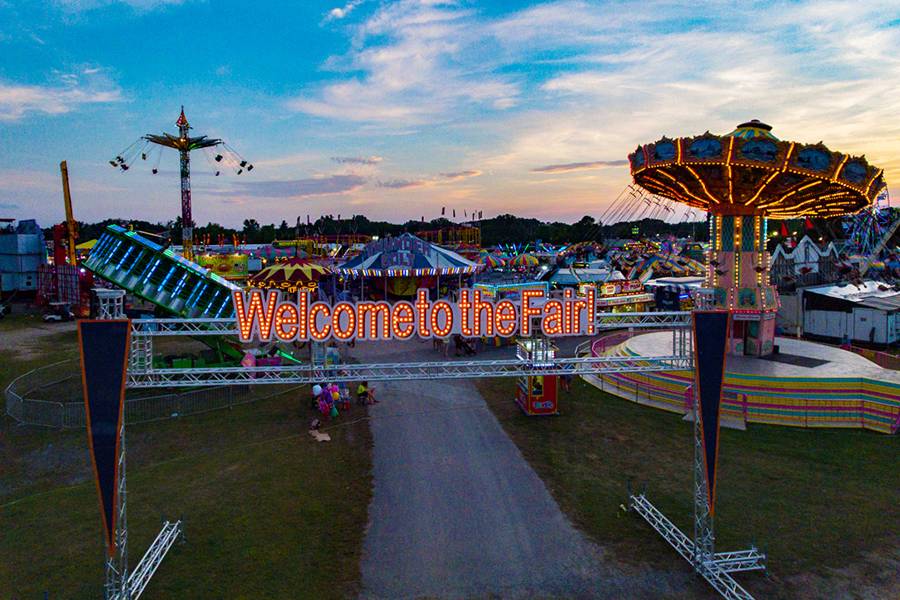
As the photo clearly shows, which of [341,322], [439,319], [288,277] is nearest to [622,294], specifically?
[288,277]

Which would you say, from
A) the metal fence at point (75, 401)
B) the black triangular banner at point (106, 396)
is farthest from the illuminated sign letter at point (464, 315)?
the metal fence at point (75, 401)

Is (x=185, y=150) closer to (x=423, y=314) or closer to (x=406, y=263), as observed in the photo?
(x=406, y=263)

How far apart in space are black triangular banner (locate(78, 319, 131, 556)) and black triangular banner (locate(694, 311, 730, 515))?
1165 centimetres

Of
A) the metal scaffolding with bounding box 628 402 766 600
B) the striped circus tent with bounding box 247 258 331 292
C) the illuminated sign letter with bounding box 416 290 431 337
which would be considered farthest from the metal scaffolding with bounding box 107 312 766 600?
the striped circus tent with bounding box 247 258 331 292

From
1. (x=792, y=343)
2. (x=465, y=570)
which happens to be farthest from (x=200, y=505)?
(x=792, y=343)

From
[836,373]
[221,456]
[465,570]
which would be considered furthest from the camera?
[836,373]

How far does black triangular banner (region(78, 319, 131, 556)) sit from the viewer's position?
1034cm

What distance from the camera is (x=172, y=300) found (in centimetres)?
2505

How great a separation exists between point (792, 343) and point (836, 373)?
23.9 feet

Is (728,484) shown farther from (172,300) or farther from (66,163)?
(66,163)

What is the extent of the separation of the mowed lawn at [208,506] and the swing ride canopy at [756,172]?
56.6 feet

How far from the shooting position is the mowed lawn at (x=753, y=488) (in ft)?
38.4

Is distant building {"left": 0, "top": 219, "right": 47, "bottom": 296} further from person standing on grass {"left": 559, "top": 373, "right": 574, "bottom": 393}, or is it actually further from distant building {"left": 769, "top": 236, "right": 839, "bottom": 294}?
distant building {"left": 769, "top": 236, "right": 839, "bottom": 294}

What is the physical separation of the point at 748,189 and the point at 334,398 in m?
20.6
